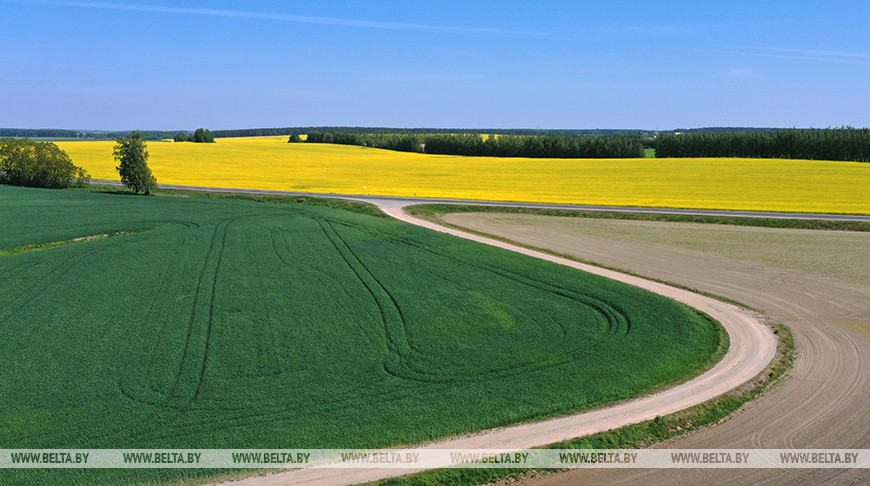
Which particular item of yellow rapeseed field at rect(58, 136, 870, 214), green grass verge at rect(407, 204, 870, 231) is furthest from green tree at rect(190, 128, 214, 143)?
green grass verge at rect(407, 204, 870, 231)

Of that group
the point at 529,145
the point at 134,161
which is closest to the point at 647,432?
the point at 134,161

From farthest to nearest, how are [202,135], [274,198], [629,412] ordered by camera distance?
[202,135] → [274,198] → [629,412]

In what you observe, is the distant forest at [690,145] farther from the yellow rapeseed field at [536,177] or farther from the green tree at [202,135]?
the green tree at [202,135]

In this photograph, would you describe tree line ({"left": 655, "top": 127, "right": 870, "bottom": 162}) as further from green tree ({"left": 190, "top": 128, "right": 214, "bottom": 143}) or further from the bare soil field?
green tree ({"left": 190, "top": 128, "right": 214, "bottom": 143})

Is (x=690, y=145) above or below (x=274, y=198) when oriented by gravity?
above

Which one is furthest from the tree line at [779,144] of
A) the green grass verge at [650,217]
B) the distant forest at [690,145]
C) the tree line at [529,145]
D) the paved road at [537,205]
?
the green grass verge at [650,217]

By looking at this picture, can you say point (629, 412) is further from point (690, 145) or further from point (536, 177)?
point (690, 145)
